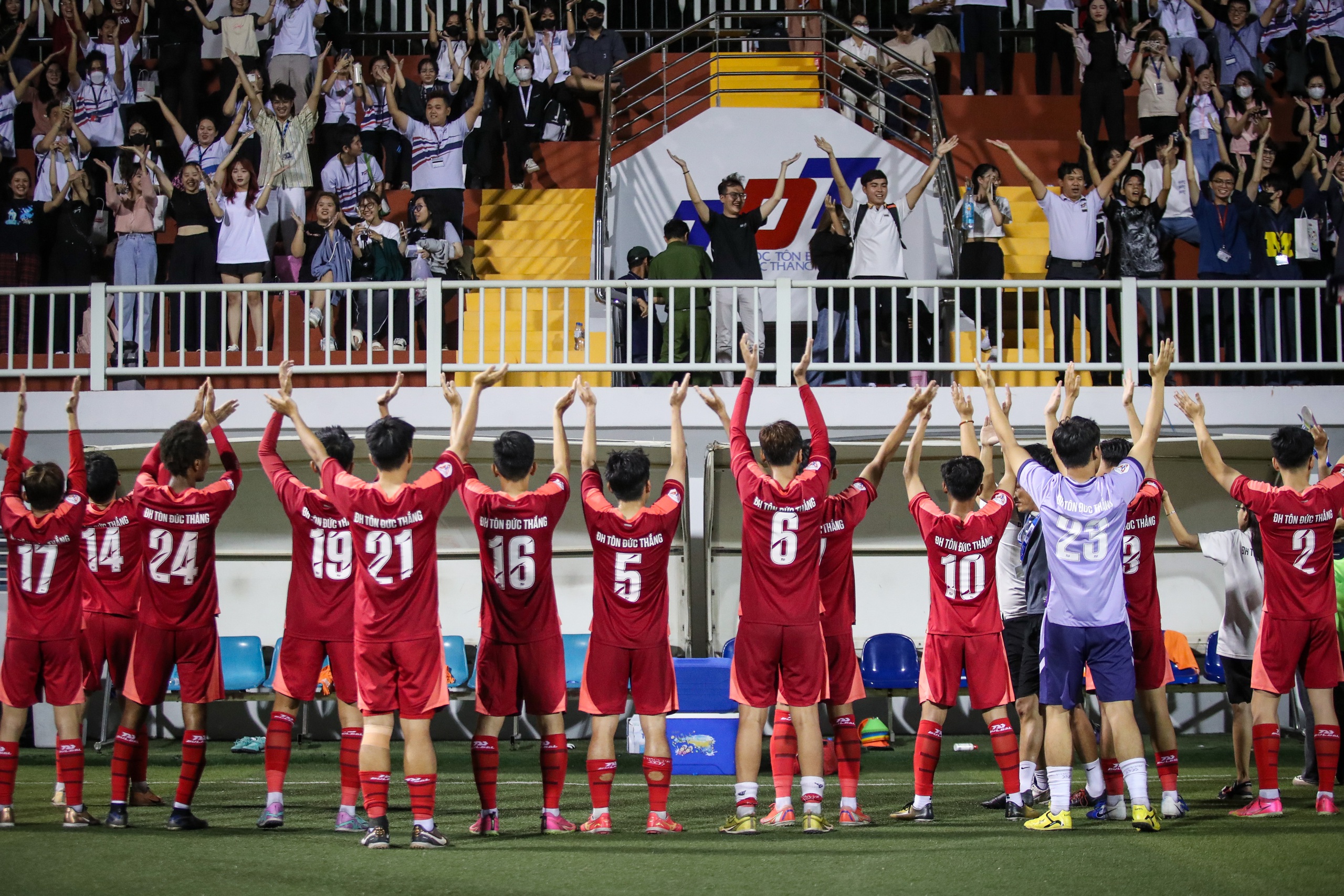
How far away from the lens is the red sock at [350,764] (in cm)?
584

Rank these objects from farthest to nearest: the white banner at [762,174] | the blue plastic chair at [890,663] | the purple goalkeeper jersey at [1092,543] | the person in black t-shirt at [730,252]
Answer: the white banner at [762,174] → the person in black t-shirt at [730,252] → the blue plastic chair at [890,663] → the purple goalkeeper jersey at [1092,543]

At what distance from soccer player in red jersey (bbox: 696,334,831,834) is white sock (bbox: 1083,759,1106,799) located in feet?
4.72

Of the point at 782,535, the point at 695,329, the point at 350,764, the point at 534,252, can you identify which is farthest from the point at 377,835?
the point at 534,252

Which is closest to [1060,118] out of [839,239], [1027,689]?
[839,239]

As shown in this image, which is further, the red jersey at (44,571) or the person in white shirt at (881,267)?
the person in white shirt at (881,267)

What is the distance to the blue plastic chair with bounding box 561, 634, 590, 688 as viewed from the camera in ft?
31.2

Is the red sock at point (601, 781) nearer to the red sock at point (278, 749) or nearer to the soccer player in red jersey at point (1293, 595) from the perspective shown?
the red sock at point (278, 749)

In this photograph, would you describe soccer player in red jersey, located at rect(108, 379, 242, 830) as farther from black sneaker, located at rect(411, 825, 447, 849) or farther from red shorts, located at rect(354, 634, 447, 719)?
black sneaker, located at rect(411, 825, 447, 849)

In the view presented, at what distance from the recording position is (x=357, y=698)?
5.83m

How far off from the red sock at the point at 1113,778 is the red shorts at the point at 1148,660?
370 mm

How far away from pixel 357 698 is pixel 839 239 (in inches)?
281

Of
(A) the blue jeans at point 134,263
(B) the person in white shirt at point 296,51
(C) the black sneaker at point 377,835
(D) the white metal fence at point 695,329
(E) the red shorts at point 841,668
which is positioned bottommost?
(C) the black sneaker at point 377,835

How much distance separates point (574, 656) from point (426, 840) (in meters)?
4.54

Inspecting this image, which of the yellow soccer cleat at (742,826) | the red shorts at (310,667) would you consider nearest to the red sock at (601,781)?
the yellow soccer cleat at (742,826)
